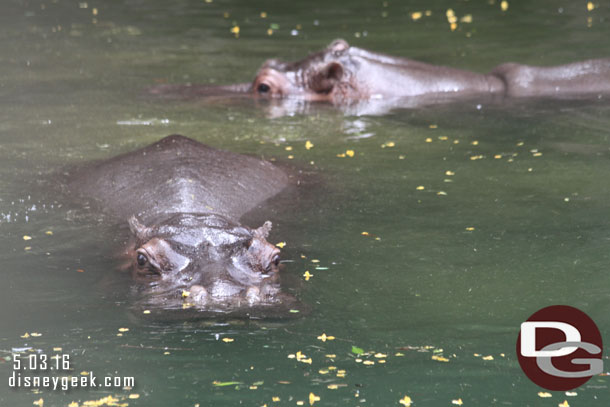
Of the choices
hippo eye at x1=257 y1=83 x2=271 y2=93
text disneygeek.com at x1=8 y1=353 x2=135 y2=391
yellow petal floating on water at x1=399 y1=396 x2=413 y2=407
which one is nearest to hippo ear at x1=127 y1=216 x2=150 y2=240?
text disneygeek.com at x1=8 y1=353 x2=135 y2=391

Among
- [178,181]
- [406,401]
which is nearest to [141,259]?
[178,181]

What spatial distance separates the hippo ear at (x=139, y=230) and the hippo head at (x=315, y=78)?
18.7 feet

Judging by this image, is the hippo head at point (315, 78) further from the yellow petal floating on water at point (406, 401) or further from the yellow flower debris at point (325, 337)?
the yellow petal floating on water at point (406, 401)

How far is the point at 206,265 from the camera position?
5.56m

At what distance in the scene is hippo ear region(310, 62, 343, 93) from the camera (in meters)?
11.7

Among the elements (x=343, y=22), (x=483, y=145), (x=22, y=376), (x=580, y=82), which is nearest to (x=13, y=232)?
(x=22, y=376)

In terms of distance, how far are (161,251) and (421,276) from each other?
1.49m

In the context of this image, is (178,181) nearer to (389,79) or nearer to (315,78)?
(315,78)

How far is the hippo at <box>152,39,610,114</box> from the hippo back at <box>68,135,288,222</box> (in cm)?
355

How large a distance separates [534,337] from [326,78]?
6.97 metres

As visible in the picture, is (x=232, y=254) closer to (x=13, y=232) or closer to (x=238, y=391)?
(x=238, y=391)

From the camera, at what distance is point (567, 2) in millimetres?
17250

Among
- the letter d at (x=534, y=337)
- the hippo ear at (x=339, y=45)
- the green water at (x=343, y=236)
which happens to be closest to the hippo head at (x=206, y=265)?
the green water at (x=343, y=236)

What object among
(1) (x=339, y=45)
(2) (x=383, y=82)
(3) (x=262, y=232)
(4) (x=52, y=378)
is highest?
(1) (x=339, y=45)
